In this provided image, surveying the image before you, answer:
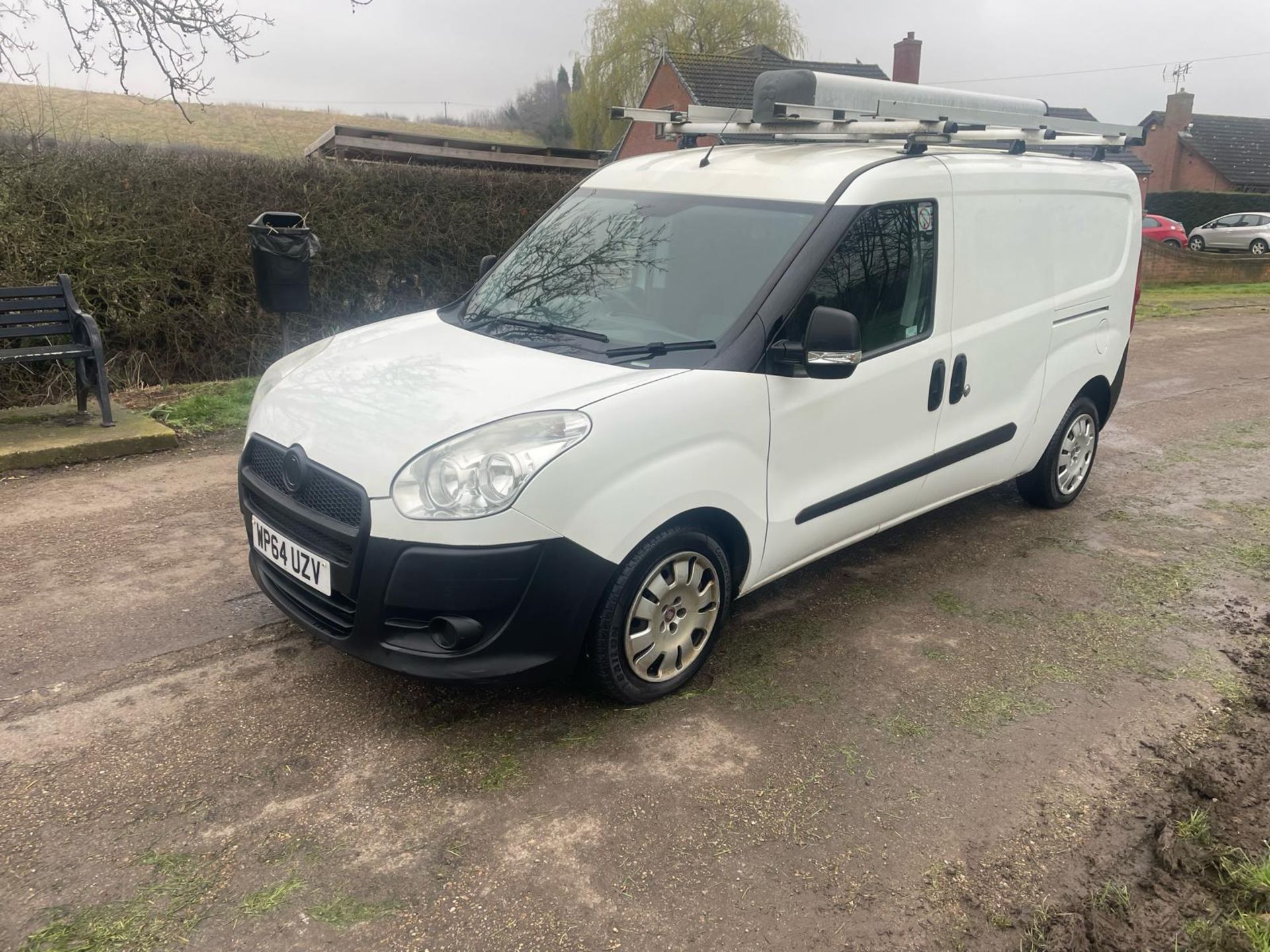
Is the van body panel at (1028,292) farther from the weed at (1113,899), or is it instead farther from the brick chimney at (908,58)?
the brick chimney at (908,58)

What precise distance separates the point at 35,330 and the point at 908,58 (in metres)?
36.0

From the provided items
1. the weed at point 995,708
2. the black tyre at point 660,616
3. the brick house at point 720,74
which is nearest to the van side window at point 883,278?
the black tyre at point 660,616

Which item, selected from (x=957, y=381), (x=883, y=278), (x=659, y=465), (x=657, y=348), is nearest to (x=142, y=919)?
(x=659, y=465)

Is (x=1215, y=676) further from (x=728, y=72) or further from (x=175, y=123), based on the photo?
(x=175, y=123)

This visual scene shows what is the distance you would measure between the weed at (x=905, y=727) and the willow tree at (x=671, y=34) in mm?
43239

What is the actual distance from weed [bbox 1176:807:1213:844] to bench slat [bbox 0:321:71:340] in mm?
6840

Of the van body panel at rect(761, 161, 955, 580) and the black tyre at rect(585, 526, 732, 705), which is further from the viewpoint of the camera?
the van body panel at rect(761, 161, 955, 580)

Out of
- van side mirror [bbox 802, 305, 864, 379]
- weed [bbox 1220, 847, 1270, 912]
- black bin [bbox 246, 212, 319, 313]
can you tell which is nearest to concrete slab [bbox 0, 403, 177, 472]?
black bin [bbox 246, 212, 319, 313]

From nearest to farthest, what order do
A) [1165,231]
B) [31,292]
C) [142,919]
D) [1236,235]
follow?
[142,919] → [31,292] → [1165,231] → [1236,235]

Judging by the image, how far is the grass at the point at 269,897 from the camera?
2.40 m

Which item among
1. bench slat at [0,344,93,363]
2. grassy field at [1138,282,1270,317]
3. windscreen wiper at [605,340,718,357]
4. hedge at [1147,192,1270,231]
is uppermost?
windscreen wiper at [605,340,718,357]

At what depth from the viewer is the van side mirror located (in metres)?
3.31

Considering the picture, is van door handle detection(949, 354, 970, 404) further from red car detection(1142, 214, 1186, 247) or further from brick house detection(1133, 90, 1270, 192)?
brick house detection(1133, 90, 1270, 192)

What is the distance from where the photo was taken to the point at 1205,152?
45.6m
